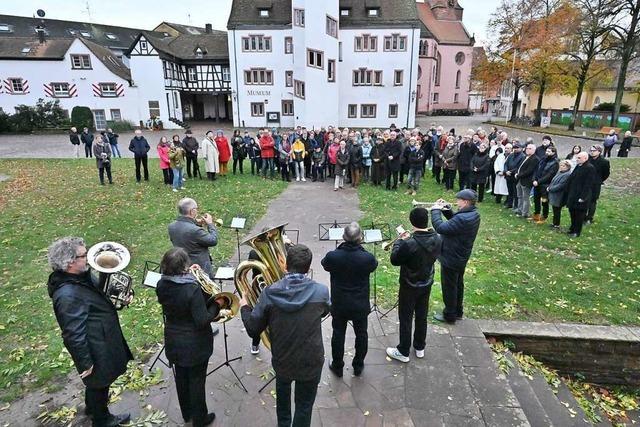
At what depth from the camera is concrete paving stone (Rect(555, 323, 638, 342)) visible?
20.2 feet

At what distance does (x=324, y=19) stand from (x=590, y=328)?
33.7 m

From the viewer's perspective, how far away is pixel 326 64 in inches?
1432

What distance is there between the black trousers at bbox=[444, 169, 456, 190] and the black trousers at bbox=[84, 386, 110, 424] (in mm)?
12682

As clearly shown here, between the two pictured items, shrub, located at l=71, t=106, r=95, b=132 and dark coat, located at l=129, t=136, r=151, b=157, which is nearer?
dark coat, located at l=129, t=136, r=151, b=157

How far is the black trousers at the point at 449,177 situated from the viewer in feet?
47.8

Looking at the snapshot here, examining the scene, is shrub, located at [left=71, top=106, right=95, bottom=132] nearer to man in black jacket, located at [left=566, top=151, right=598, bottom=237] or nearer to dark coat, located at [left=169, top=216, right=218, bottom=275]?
dark coat, located at [left=169, top=216, right=218, bottom=275]

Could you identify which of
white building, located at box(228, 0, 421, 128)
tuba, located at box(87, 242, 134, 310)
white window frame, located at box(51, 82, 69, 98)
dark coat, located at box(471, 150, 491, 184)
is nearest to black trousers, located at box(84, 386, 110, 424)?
tuba, located at box(87, 242, 134, 310)

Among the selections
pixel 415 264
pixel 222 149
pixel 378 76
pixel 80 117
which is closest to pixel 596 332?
pixel 415 264

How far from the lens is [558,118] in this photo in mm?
46938

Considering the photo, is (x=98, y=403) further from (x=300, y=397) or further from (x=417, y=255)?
(x=417, y=255)

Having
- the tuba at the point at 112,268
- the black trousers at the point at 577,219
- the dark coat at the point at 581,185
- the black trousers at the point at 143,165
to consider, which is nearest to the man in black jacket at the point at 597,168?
the dark coat at the point at 581,185

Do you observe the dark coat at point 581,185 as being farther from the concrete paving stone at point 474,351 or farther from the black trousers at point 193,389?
the black trousers at point 193,389

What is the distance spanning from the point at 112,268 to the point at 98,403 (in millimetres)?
1373

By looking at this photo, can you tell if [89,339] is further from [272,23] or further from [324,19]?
[272,23]
